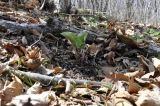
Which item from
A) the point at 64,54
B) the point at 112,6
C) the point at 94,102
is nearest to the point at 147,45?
the point at 64,54

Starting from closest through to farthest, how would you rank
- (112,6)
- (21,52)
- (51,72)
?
(51,72), (21,52), (112,6)

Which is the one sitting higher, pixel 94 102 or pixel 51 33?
pixel 51 33

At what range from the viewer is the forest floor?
1.92 m

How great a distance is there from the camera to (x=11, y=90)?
185 cm

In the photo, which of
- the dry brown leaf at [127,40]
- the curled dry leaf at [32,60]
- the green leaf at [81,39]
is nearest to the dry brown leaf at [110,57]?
the dry brown leaf at [127,40]

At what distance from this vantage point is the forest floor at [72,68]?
1.92 meters

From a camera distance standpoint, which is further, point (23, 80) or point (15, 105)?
point (23, 80)

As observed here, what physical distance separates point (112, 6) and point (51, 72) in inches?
325

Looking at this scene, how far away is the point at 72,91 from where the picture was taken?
209 cm

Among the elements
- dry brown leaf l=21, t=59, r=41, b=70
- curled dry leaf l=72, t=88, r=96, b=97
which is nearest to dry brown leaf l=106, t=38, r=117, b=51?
dry brown leaf l=21, t=59, r=41, b=70

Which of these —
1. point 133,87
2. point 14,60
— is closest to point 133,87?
point 133,87

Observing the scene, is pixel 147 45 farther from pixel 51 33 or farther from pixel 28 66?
pixel 28 66

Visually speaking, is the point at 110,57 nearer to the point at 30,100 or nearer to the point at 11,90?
the point at 11,90

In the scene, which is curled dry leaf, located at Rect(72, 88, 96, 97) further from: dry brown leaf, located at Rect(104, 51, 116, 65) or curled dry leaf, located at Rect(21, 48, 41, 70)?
dry brown leaf, located at Rect(104, 51, 116, 65)
